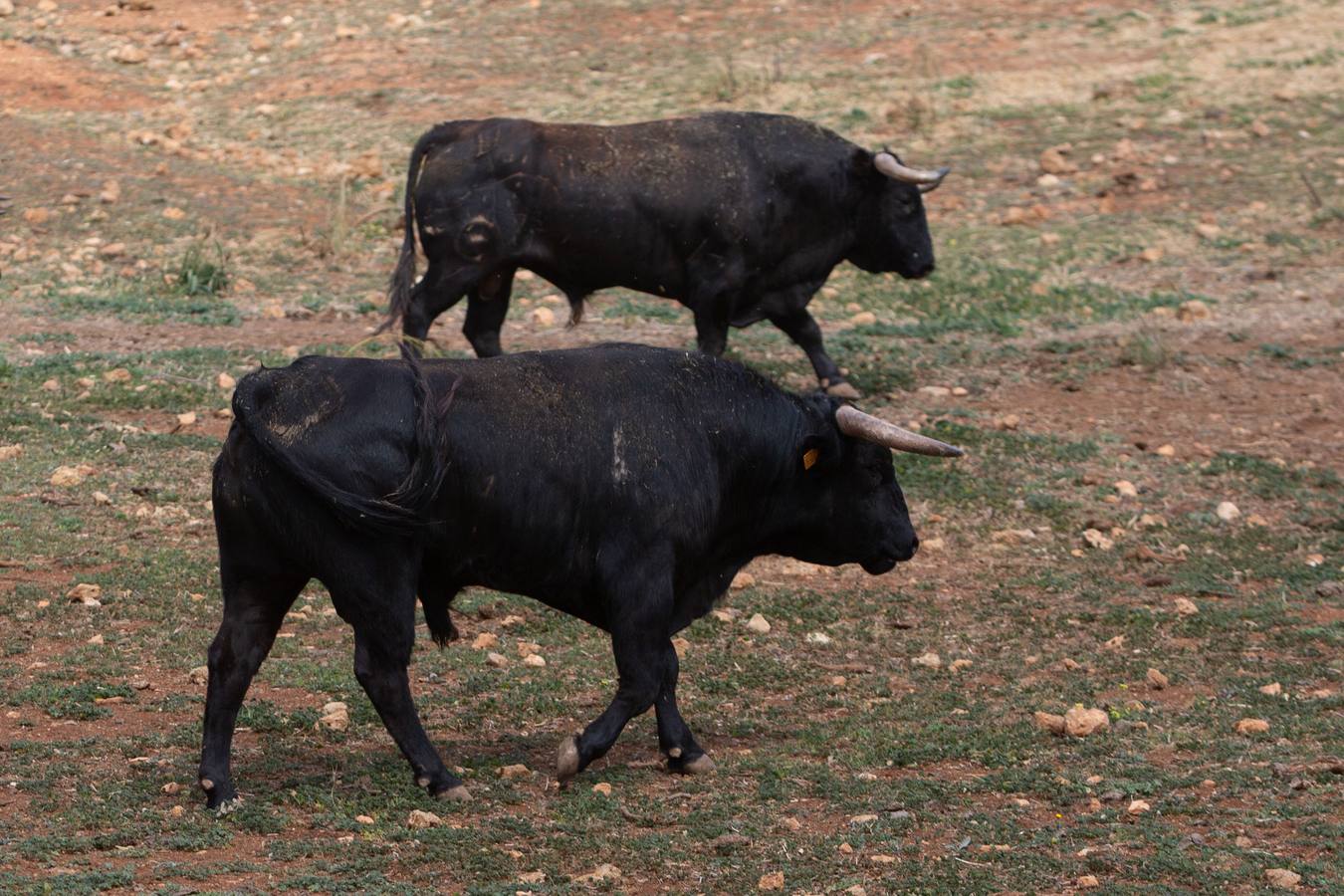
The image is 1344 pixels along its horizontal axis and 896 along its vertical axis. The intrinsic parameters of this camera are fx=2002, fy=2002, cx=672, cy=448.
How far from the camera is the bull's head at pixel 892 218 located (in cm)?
1162

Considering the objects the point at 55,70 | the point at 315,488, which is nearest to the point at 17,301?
the point at 55,70

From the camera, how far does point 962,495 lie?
393 inches

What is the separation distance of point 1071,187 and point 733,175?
17.5ft

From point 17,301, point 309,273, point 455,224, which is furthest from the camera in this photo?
point 309,273

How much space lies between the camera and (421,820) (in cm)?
590

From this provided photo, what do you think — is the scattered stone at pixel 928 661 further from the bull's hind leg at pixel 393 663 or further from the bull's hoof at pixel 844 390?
the bull's hoof at pixel 844 390

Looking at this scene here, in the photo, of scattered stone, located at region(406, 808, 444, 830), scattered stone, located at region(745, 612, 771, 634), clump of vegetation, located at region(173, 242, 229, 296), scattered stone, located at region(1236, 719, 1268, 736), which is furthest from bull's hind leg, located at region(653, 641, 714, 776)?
clump of vegetation, located at region(173, 242, 229, 296)

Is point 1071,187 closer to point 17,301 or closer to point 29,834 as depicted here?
point 17,301

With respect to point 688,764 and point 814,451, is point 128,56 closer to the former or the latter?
point 814,451

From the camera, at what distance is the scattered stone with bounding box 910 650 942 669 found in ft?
25.9

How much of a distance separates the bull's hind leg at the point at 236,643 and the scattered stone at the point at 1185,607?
4.00 meters

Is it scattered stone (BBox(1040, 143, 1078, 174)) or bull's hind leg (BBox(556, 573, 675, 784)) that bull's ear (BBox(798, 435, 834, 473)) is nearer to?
bull's hind leg (BBox(556, 573, 675, 784))

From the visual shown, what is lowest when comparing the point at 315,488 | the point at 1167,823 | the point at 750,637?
the point at 750,637

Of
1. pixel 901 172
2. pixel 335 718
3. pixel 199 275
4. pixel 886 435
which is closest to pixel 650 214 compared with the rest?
pixel 901 172
